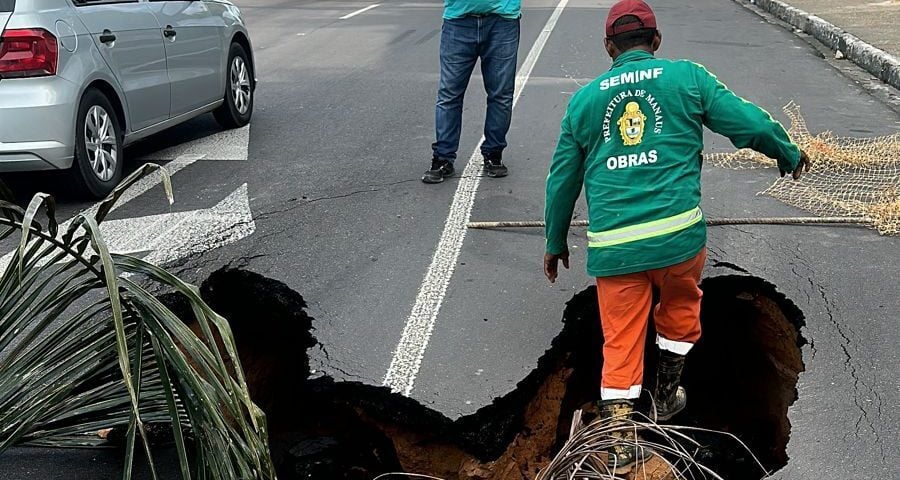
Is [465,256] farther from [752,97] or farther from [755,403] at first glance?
[752,97]

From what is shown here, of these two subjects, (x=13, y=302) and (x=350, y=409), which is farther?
(x=350, y=409)

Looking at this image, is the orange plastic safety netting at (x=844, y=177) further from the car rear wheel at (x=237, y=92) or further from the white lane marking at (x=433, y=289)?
the car rear wheel at (x=237, y=92)

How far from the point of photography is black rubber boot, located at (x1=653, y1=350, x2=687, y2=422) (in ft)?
11.7

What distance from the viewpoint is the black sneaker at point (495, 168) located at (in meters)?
6.44

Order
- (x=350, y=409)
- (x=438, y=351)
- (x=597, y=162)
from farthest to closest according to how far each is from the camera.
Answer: (x=438, y=351) < (x=350, y=409) < (x=597, y=162)

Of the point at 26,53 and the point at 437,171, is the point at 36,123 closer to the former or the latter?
the point at 26,53

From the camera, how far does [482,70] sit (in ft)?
20.7

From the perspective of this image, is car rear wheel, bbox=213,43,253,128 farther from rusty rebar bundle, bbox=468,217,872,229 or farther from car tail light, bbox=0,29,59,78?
rusty rebar bundle, bbox=468,217,872,229

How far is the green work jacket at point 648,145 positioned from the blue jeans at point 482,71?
3.03 m

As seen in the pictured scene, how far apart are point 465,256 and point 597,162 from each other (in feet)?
6.31

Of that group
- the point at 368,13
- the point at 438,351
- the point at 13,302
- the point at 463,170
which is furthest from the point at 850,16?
the point at 13,302

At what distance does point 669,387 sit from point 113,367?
211cm

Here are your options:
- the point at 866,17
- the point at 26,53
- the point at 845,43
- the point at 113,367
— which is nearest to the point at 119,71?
the point at 26,53

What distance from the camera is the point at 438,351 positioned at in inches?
157
